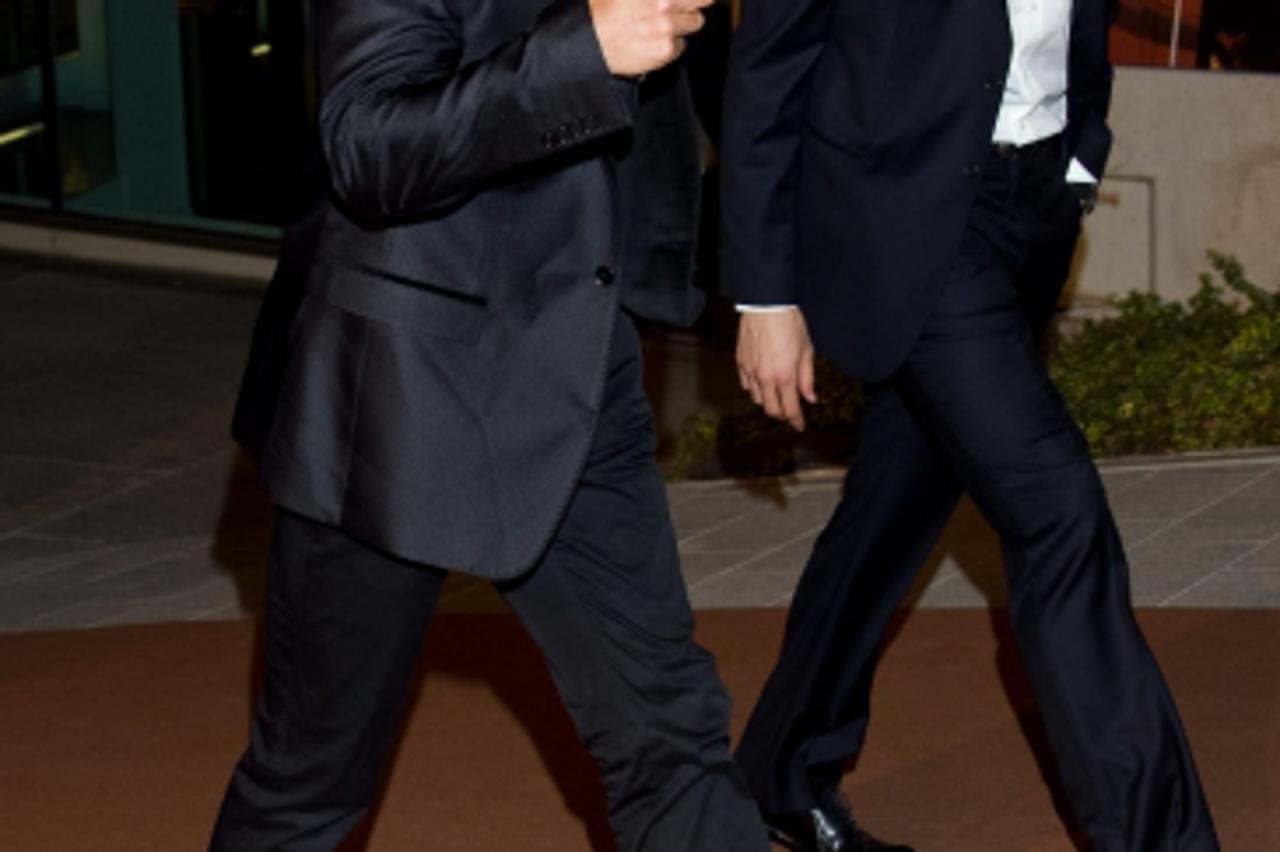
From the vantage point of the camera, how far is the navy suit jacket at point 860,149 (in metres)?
3.82

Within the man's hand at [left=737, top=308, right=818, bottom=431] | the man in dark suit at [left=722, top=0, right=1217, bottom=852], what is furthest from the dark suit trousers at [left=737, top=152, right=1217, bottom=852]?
the man's hand at [left=737, top=308, right=818, bottom=431]

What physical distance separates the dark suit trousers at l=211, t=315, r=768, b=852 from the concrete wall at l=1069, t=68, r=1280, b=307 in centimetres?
605

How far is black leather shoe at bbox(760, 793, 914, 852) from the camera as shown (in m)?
4.31

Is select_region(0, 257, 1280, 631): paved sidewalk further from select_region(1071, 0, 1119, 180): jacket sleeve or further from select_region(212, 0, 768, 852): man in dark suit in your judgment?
select_region(212, 0, 768, 852): man in dark suit

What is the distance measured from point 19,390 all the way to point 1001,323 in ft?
20.0

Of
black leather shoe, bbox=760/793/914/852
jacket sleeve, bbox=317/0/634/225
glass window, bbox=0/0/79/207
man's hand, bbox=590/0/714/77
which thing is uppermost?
man's hand, bbox=590/0/714/77

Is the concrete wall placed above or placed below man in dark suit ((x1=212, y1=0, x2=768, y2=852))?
below

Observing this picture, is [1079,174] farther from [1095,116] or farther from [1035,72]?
[1035,72]

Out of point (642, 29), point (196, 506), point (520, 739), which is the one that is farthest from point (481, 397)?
point (196, 506)

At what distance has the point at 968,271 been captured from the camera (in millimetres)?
3906

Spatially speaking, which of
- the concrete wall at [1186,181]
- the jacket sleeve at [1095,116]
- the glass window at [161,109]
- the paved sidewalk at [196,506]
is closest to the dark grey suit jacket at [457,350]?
the jacket sleeve at [1095,116]

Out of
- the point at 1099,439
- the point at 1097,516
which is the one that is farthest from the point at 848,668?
the point at 1099,439

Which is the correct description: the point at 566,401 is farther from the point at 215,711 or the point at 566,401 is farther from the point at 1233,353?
the point at 1233,353

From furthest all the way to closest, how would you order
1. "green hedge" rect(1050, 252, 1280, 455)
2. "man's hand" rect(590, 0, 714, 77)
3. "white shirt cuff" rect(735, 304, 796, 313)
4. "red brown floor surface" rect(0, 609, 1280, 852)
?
"green hedge" rect(1050, 252, 1280, 455), "red brown floor surface" rect(0, 609, 1280, 852), "white shirt cuff" rect(735, 304, 796, 313), "man's hand" rect(590, 0, 714, 77)
